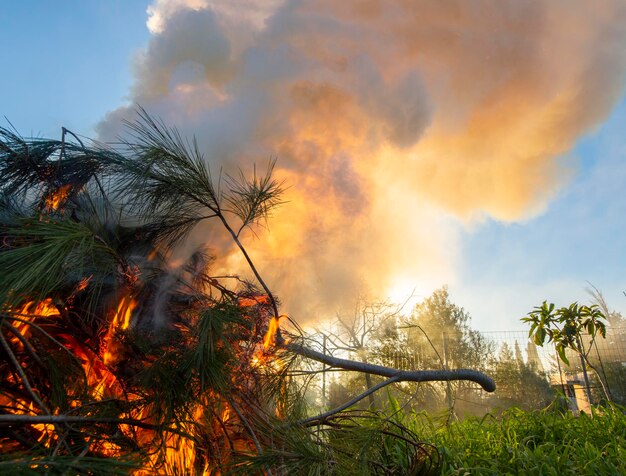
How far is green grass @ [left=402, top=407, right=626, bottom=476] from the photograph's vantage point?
86.4 inches

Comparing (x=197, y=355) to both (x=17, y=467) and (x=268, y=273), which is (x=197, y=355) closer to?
(x=17, y=467)

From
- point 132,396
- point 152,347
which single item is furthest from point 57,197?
point 132,396

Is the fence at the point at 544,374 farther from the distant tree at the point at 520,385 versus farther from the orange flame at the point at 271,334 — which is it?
the orange flame at the point at 271,334

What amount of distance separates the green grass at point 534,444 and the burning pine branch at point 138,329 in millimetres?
383

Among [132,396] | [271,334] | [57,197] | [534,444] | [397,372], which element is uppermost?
[57,197]

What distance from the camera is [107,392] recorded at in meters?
1.73

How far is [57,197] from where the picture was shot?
1.93m

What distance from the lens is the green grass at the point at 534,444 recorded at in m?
2.20

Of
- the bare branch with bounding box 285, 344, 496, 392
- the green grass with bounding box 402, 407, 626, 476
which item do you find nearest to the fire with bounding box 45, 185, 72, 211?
the bare branch with bounding box 285, 344, 496, 392

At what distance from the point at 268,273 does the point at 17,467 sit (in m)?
2.34

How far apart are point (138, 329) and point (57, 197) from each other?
72 centimetres

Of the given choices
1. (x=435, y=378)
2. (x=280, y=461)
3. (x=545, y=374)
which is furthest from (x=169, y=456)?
(x=545, y=374)

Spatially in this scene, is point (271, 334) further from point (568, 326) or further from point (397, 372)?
point (568, 326)

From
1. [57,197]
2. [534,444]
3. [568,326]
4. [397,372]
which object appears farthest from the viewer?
[568,326]
